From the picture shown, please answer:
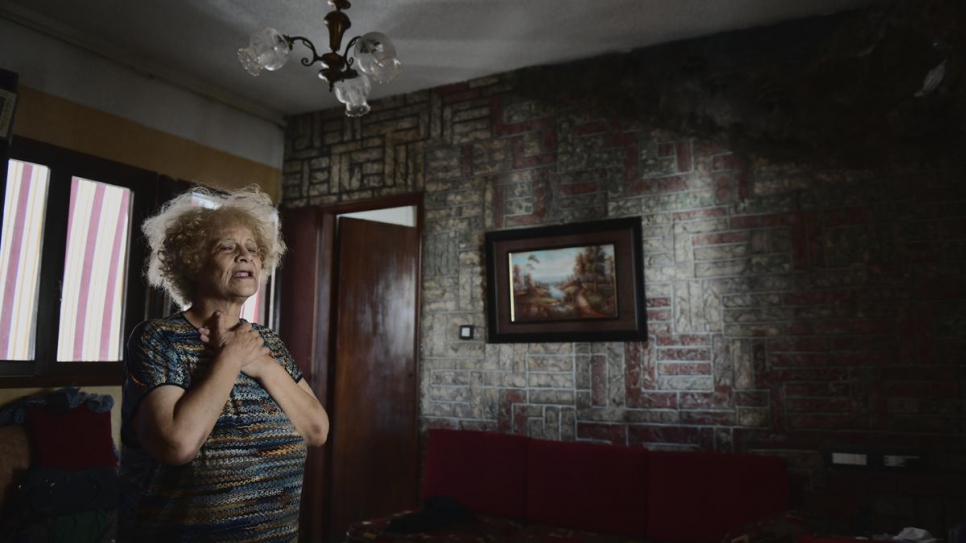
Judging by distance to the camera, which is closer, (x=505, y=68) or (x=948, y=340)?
(x=948, y=340)

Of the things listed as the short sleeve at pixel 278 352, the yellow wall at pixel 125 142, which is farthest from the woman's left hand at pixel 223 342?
the yellow wall at pixel 125 142

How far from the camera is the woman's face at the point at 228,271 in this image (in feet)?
4.83

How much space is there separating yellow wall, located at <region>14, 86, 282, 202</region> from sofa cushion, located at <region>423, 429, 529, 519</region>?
7.70 ft

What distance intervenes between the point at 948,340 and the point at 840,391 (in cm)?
52

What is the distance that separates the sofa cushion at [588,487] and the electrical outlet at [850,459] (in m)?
0.88

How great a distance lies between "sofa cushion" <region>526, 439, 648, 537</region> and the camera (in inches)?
125

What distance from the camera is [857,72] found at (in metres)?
3.25

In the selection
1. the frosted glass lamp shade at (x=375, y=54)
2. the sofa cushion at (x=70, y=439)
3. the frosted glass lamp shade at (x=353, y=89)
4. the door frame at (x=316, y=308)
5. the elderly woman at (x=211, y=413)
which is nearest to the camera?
the elderly woman at (x=211, y=413)

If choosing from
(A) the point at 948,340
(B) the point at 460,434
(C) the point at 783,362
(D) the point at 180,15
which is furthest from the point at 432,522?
(D) the point at 180,15

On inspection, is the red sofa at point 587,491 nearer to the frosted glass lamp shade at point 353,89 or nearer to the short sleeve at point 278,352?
the short sleeve at point 278,352

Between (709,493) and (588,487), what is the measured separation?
0.61m

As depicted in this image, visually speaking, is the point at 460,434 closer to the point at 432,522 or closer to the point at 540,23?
the point at 432,522

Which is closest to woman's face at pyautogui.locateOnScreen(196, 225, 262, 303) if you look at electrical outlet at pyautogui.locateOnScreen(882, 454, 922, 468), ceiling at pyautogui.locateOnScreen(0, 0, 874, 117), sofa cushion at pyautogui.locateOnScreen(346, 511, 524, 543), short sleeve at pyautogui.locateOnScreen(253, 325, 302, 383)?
short sleeve at pyautogui.locateOnScreen(253, 325, 302, 383)

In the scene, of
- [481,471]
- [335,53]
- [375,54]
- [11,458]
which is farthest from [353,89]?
[11,458]
